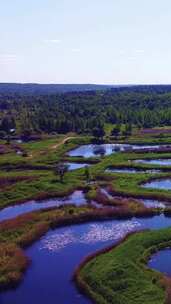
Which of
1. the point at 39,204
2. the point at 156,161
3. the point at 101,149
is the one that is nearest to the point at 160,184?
the point at 156,161

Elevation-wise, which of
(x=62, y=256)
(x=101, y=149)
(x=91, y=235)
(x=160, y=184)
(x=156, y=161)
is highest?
(x=156, y=161)

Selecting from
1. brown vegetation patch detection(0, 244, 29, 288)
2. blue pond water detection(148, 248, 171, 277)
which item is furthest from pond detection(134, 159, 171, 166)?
brown vegetation patch detection(0, 244, 29, 288)

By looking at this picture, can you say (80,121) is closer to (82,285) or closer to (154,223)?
(154,223)

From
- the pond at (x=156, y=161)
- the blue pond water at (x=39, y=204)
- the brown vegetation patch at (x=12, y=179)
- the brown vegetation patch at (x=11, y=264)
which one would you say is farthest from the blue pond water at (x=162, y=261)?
the pond at (x=156, y=161)

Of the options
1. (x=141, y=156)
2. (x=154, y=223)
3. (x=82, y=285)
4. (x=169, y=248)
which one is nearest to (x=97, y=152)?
(x=141, y=156)

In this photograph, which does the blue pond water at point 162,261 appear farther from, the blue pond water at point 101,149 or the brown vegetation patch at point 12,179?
the blue pond water at point 101,149

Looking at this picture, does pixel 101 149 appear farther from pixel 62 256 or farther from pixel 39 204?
pixel 62 256
